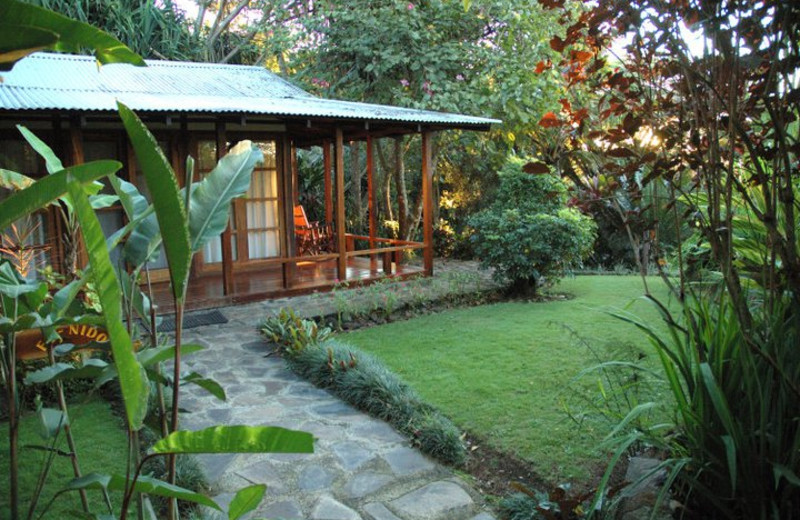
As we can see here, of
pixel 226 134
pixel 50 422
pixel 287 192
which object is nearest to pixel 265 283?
pixel 287 192

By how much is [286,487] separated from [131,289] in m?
2.17

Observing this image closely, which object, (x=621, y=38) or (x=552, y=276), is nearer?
(x=621, y=38)

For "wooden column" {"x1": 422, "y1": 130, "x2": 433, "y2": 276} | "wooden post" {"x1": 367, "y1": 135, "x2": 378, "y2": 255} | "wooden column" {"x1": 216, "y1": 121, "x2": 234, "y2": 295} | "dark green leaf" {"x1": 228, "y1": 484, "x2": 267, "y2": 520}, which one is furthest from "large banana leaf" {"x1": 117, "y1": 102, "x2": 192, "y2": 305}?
"wooden post" {"x1": 367, "y1": 135, "x2": 378, "y2": 255}

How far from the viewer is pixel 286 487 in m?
3.75

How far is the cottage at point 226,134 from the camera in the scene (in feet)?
26.7

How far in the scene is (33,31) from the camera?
1434 millimetres

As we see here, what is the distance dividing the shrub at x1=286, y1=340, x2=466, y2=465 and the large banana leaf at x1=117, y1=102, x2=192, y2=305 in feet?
9.38

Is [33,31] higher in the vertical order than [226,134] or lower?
lower

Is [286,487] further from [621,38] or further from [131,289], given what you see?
[621,38]

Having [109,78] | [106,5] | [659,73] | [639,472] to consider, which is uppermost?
[106,5]

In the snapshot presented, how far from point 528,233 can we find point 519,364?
3595 millimetres

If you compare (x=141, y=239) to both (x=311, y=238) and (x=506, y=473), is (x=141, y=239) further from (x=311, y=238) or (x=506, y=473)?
(x=311, y=238)

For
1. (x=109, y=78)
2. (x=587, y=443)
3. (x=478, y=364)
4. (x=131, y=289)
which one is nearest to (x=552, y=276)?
(x=478, y=364)

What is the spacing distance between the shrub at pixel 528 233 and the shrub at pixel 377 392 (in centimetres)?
377
